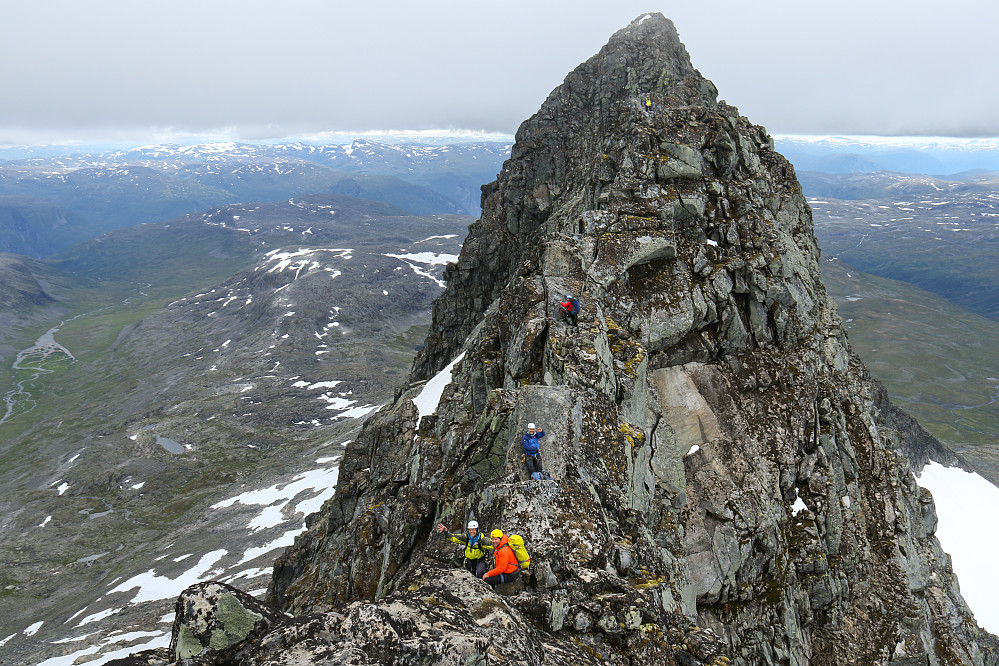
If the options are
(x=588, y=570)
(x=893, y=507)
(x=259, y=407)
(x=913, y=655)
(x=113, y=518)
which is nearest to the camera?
(x=588, y=570)

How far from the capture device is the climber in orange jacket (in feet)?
47.1

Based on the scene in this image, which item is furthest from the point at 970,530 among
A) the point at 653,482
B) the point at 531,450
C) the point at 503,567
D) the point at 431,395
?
the point at 503,567

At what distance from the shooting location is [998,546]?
6744cm

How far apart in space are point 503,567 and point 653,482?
12572 mm

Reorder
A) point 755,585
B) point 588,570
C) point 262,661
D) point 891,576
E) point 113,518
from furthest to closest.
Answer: point 113,518 → point 891,576 → point 755,585 → point 588,570 → point 262,661

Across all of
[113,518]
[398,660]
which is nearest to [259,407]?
[113,518]

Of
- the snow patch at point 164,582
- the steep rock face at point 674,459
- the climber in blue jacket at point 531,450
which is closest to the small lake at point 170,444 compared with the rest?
the snow patch at point 164,582

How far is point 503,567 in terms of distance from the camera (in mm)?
14352

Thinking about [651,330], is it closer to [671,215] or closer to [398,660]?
[671,215]

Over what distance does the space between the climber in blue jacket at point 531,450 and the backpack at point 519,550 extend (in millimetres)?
3511

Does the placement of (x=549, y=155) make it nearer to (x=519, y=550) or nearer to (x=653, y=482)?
(x=653, y=482)

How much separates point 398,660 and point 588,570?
7.05m

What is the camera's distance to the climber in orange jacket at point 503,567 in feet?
47.1

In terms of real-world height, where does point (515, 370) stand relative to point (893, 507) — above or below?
above
